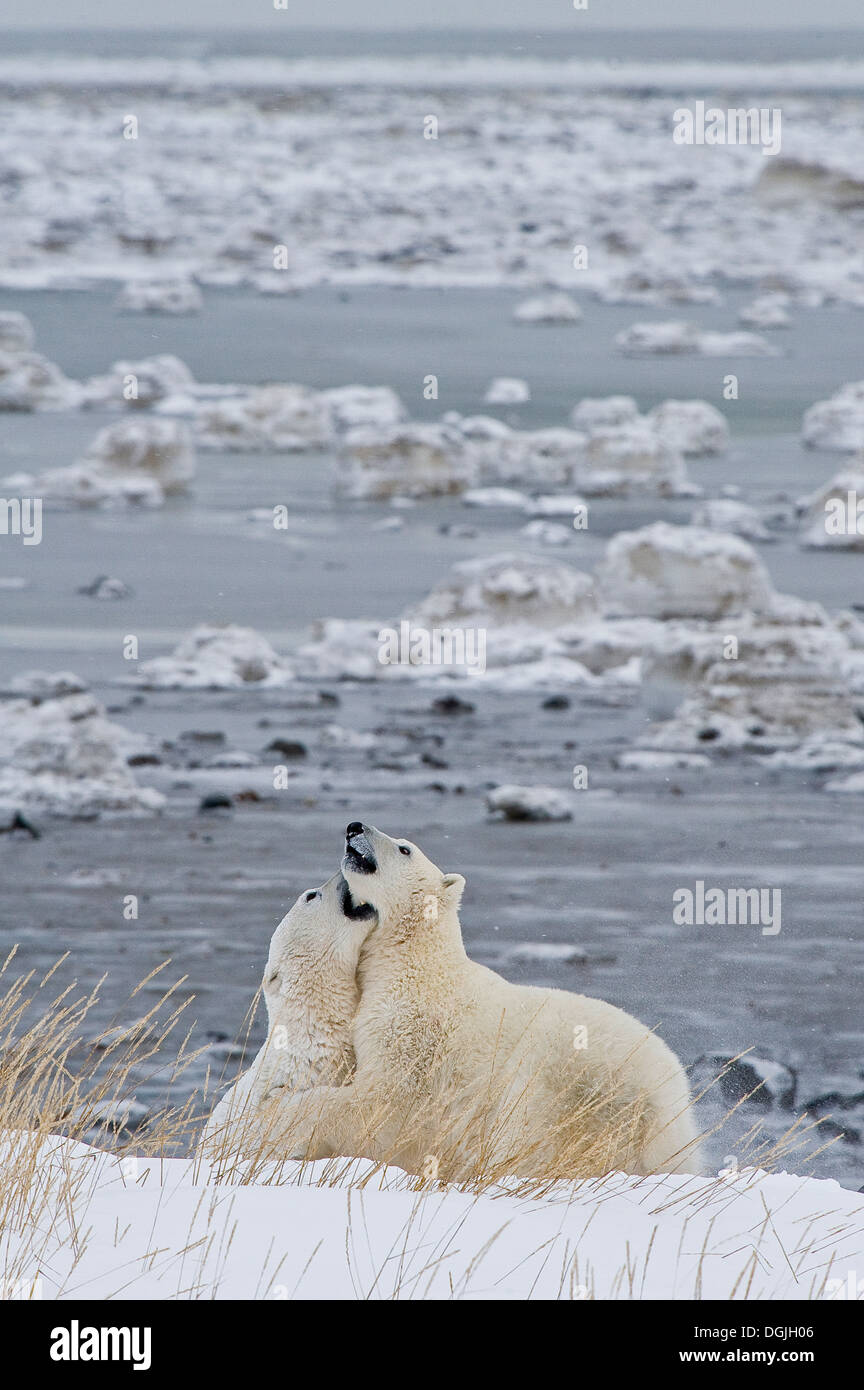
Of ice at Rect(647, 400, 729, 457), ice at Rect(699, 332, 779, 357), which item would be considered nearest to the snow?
ice at Rect(647, 400, 729, 457)

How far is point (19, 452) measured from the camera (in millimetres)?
26266

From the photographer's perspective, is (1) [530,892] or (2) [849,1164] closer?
(2) [849,1164]

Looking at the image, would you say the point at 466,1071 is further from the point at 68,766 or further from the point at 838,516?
the point at 838,516

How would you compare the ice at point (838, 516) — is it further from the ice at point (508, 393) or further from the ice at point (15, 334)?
the ice at point (15, 334)

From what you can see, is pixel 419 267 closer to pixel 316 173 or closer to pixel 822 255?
pixel 316 173

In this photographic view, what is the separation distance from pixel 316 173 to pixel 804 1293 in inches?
2001

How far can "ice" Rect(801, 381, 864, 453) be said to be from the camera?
26328mm

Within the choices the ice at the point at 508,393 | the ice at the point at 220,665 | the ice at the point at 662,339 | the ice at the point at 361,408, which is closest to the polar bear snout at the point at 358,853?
the ice at the point at 220,665

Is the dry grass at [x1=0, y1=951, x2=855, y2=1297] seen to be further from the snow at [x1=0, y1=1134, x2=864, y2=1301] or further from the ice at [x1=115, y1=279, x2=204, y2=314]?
the ice at [x1=115, y1=279, x2=204, y2=314]

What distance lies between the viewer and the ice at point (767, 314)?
136 feet

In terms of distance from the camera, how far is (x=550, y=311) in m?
43.4

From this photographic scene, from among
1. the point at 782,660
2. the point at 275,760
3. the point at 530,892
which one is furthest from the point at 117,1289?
the point at 782,660

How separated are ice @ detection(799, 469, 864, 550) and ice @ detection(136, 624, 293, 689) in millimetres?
7281

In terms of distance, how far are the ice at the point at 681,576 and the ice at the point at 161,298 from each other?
28.1m
